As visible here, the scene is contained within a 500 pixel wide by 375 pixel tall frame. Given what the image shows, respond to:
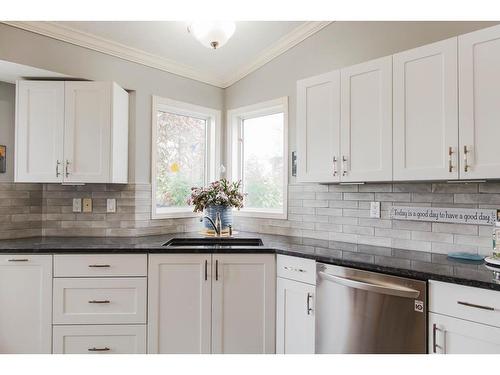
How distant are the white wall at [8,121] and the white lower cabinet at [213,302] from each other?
4.77 ft

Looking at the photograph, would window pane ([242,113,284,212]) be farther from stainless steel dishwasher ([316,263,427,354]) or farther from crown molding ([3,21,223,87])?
stainless steel dishwasher ([316,263,427,354])

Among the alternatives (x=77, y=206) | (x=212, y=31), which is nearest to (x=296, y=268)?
(x=212, y=31)

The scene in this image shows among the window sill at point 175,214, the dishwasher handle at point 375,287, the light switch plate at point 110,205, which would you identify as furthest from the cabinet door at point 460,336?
the light switch plate at point 110,205

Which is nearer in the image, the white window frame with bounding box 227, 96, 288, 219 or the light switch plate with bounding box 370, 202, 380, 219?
the light switch plate with bounding box 370, 202, 380, 219

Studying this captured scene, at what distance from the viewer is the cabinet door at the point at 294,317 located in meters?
1.89

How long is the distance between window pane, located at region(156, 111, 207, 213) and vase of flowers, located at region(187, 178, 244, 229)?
0.29 m

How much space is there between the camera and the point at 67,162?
2.23 m

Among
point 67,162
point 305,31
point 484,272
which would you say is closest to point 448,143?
point 484,272

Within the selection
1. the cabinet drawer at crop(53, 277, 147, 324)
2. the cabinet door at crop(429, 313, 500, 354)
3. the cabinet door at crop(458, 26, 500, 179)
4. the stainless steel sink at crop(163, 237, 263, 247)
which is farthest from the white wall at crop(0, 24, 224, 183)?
the cabinet door at crop(429, 313, 500, 354)

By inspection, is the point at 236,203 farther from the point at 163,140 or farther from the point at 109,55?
the point at 109,55

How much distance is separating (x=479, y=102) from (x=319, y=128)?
92 cm

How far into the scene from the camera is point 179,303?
2043 millimetres

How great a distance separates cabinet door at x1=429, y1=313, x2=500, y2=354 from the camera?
4.16 ft
